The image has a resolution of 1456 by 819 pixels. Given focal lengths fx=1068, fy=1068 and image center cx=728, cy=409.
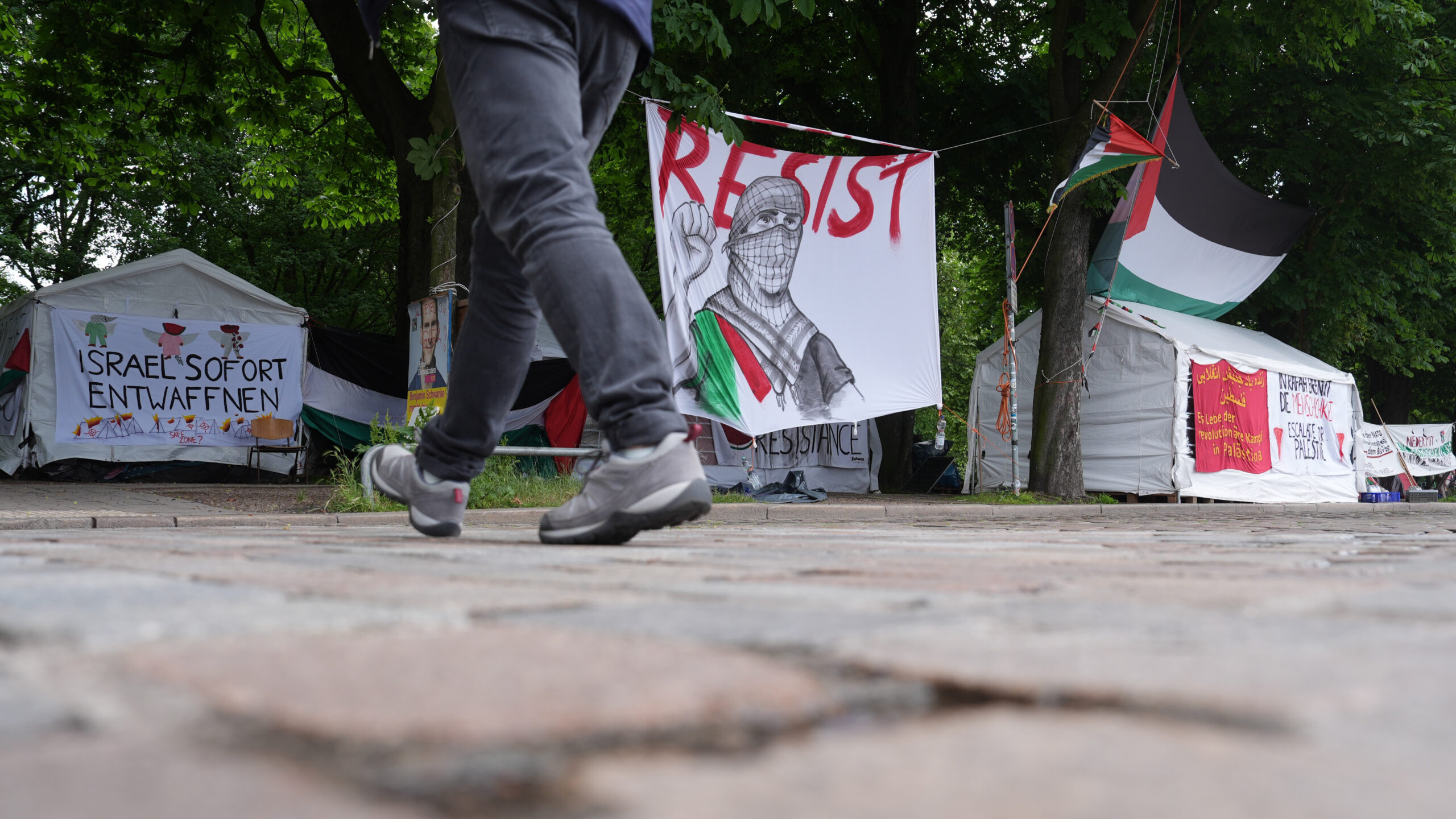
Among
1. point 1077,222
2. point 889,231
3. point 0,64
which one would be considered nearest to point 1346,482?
point 1077,222

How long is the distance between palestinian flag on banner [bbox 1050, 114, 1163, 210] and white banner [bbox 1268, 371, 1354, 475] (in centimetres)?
490

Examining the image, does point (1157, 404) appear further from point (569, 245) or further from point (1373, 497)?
point (569, 245)

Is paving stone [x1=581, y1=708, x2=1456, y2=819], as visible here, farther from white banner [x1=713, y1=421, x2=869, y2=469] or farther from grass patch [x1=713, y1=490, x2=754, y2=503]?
white banner [x1=713, y1=421, x2=869, y2=469]

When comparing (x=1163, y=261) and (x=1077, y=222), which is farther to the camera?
(x=1163, y=261)

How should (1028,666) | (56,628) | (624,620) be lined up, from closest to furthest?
(1028,666), (56,628), (624,620)

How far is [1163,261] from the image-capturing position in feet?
46.3

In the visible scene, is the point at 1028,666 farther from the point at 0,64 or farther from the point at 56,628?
the point at 0,64

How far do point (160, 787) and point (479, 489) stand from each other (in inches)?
293

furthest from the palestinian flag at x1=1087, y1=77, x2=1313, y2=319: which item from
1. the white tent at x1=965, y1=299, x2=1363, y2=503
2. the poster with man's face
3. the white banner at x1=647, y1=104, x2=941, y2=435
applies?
the poster with man's face

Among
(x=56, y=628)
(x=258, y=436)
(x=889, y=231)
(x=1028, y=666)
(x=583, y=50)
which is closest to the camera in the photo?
(x=1028, y=666)

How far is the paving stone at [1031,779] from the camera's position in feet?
1.48

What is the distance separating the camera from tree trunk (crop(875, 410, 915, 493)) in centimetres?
1568

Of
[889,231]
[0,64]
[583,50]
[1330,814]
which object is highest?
[0,64]

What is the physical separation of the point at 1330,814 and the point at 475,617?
707mm
